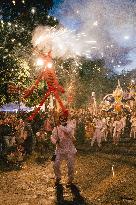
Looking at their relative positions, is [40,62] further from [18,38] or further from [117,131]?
[117,131]

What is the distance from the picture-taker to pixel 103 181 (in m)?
10.3

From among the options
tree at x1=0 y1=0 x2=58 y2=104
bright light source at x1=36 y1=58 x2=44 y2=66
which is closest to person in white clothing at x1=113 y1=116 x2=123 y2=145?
tree at x1=0 y1=0 x2=58 y2=104

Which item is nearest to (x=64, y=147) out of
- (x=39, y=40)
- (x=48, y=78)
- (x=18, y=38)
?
(x=18, y=38)

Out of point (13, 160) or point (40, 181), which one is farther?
point (13, 160)

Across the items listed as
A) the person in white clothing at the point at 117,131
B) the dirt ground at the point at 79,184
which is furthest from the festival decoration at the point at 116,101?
the dirt ground at the point at 79,184

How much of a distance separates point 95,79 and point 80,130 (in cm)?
3947

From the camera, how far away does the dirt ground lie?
27.7 feet

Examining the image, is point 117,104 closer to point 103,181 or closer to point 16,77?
point 16,77

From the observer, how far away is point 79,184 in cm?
1009

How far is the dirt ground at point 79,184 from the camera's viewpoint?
844 cm

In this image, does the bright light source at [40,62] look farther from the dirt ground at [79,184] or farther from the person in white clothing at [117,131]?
the dirt ground at [79,184]

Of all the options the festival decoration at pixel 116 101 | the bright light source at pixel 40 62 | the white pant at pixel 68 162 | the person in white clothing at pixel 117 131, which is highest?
the bright light source at pixel 40 62

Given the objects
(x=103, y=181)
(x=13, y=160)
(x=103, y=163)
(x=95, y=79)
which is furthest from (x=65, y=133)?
(x=95, y=79)

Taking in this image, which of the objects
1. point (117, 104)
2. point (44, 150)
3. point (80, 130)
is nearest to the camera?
point (44, 150)
